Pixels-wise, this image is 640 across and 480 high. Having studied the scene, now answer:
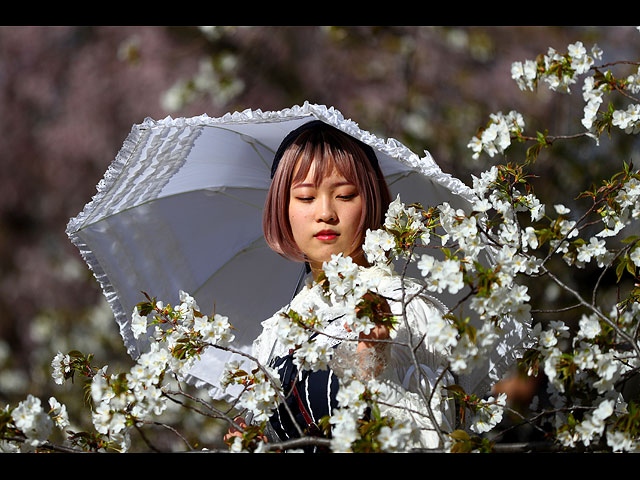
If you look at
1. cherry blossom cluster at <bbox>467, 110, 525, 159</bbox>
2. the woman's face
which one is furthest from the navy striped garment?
cherry blossom cluster at <bbox>467, 110, 525, 159</bbox>

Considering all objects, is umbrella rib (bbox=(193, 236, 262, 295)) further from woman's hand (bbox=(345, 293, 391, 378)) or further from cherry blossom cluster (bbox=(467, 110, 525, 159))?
cherry blossom cluster (bbox=(467, 110, 525, 159))

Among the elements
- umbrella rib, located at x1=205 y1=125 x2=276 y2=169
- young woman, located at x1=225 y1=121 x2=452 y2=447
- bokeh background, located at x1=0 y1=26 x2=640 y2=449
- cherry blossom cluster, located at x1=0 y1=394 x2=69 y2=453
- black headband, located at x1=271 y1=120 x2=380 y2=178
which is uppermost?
bokeh background, located at x1=0 y1=26 x2=640 y2=449

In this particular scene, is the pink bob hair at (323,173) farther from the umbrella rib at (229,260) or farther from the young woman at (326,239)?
the umbrella rib at (229,260)

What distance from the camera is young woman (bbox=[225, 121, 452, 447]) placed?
5.43 ft

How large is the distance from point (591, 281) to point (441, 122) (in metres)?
1.28

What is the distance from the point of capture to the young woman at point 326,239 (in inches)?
65.2

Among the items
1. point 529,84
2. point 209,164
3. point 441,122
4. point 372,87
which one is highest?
point 372,87

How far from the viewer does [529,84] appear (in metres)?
1.58

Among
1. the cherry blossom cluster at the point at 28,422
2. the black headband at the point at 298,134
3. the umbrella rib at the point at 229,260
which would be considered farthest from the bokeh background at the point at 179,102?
the cherry blossom cluster at the point at 28,422

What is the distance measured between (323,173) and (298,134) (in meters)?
0.17

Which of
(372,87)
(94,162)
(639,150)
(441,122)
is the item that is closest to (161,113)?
(94,162)

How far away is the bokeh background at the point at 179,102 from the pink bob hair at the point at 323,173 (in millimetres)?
1869

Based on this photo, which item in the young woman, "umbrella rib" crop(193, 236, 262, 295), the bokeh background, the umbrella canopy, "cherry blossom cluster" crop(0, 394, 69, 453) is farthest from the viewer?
the bokeh background

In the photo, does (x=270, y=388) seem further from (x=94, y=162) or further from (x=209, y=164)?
(x=94, y=162)
